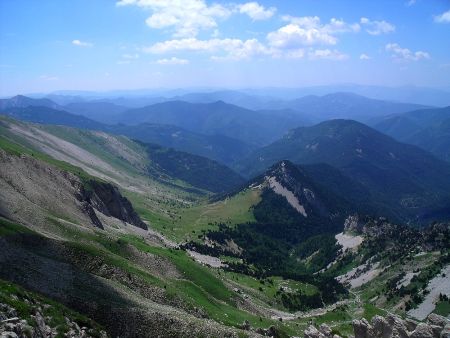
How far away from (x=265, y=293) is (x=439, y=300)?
5212cm

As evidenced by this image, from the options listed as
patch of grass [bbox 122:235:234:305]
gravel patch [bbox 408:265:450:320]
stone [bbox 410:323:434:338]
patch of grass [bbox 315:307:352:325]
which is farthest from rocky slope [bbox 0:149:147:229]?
gravel patch [bbox 408:265:450:320]

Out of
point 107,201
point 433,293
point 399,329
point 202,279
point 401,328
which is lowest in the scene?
point 433,293

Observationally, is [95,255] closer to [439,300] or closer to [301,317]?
[301,317]

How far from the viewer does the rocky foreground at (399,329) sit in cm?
5512

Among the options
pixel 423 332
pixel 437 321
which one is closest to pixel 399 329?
pixel 423 332

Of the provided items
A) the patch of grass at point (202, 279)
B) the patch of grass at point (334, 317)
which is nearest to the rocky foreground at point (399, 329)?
the patch of grass at point (202, 279)

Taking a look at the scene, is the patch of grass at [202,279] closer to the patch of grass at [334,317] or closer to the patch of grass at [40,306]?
the patch of grass at [334,317]

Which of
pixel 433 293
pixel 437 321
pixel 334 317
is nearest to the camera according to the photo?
pixel 437 321

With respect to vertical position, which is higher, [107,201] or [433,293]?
[107,201]

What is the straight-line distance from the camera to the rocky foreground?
181 ft

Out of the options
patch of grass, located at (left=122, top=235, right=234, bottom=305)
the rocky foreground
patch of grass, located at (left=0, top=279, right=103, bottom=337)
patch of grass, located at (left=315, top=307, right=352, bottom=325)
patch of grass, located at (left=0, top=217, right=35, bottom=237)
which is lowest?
patch of grass, located at (left=315, top=307, right=352, bottom=325)

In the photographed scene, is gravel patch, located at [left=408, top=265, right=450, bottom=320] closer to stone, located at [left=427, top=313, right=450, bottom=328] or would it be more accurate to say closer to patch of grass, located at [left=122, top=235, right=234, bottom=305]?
patch of grass, located at [left=122, top=235, right=234, bottom=305]

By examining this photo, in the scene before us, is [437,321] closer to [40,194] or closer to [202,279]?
[202,279]

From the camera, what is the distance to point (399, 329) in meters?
57.2
